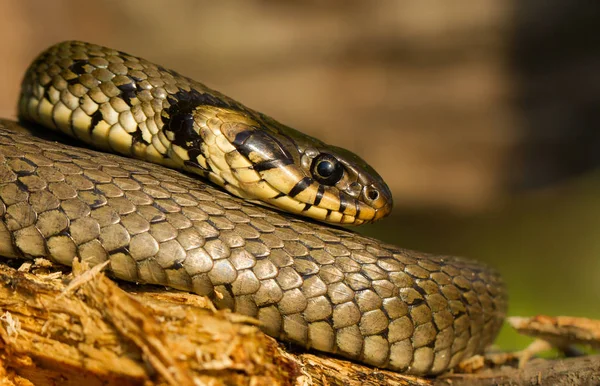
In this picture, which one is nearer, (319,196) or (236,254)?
(236,254)

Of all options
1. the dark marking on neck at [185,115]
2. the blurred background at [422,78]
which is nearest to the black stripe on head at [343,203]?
the dark marking on neck at [185,115]

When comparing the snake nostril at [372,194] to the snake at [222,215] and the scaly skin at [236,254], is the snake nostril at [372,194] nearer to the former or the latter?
the snake at [222,215]

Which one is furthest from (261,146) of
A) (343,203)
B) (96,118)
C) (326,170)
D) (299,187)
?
(96,118)

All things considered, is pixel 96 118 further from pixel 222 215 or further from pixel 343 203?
pixel 343 203

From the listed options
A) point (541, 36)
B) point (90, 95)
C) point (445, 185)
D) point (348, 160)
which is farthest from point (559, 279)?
point (90, 95)

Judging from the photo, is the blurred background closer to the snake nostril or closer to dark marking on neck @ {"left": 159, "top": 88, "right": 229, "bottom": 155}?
the snake nostril

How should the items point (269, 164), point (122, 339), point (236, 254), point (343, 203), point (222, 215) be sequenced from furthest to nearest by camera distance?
point (343, 203) → point (269, 164) → point (222, 215) → point (236, 254) → point (122, 339)
